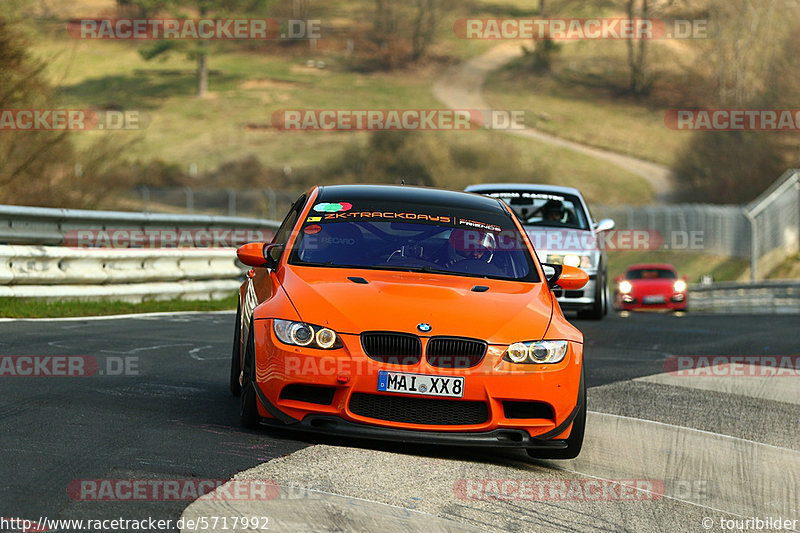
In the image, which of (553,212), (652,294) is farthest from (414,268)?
(652,294)

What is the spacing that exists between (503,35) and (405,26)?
527 inches

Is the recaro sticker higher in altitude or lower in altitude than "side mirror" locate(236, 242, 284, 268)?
higher

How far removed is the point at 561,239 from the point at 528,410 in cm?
989

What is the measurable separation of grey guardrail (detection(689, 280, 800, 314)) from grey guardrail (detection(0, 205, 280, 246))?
15.6m

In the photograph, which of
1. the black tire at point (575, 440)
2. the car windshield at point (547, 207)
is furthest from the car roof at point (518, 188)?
the black tire at point (575, 440)

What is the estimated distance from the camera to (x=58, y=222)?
52.3 ft

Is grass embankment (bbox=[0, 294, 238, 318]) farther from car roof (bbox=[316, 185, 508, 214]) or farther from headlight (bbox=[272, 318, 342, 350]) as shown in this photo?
headlight (bbox=[272, 318, 342, 350])

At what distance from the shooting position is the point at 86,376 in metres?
9.06

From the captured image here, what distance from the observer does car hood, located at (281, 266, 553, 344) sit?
6738mm

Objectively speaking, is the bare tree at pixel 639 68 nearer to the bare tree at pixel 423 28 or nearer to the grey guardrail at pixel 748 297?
the bare tree at pixel 423 28

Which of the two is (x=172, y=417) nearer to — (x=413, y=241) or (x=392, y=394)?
(x=392, y=394)

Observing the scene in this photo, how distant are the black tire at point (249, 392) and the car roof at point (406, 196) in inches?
63.0

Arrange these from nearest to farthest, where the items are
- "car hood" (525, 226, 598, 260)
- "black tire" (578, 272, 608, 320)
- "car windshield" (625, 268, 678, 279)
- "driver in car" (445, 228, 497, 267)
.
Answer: "driver in car" (445, 228, 497, 267)
"car hood" (525, 226, 598, 260)
"black tire" (578, 272, 608, 320)
"car windshield" (625, 268, 678, 279)

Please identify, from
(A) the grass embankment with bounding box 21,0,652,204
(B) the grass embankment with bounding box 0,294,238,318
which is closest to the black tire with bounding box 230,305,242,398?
(B) the grass embankment with bounding box 0,294,238,318
